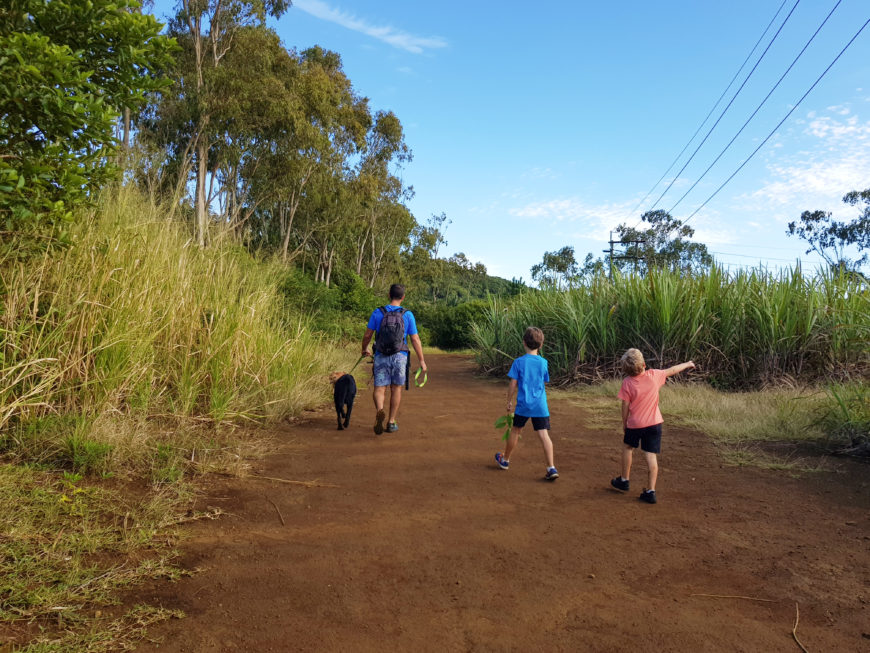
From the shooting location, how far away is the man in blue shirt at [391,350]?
6602mm

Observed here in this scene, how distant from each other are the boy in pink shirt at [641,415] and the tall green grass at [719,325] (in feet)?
16.5

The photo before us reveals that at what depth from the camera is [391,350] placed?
6.63 m

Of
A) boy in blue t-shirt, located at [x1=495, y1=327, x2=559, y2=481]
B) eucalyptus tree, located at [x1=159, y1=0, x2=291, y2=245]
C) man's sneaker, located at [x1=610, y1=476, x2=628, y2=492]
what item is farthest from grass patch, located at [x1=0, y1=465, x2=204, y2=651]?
eucalyptus tree, located at [x1=159, y1=0, x2=291, y2=245]

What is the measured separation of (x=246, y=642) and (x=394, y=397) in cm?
452

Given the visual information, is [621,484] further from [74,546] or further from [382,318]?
[74,546]

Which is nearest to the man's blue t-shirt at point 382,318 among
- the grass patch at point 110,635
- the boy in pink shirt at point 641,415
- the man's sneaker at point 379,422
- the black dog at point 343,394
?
the black dog at point 343,394

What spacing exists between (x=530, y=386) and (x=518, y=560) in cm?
207

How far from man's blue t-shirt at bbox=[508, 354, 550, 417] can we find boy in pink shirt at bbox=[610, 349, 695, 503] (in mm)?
747

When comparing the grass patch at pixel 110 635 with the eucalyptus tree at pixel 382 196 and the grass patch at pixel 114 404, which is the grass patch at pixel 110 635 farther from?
the eucalyptus tree at pixel 382 196

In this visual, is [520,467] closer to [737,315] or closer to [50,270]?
[50,270]

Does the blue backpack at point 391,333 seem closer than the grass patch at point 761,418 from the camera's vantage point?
No

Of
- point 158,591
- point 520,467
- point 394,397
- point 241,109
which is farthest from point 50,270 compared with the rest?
point 241,109

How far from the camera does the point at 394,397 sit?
686 centimetres

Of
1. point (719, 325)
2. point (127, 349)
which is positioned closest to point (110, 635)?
point (127, 349)
